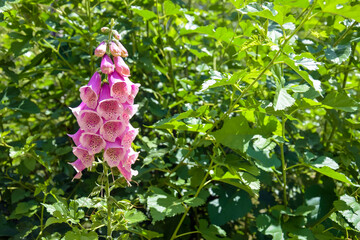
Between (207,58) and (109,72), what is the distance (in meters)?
0.94

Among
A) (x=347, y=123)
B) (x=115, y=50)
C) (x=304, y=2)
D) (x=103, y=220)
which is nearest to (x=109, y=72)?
(x=115, y=50)

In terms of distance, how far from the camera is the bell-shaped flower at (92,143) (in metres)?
1.28

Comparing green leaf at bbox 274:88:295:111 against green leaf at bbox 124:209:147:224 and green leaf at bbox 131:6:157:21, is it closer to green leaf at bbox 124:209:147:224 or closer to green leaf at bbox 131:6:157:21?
green leaf at bbox 124:209:147:224

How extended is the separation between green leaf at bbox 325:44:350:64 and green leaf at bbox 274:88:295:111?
1.77 ft

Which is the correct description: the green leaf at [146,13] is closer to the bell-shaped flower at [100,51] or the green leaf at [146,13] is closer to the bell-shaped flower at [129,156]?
the bell-shaped flower at [100,51]

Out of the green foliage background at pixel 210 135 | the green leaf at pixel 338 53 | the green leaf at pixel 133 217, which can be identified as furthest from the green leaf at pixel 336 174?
the green leaf at pixel 133 217

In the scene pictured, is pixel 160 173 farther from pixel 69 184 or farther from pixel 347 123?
pixel 347 123

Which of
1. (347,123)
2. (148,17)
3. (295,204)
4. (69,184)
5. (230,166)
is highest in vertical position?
(148,17)

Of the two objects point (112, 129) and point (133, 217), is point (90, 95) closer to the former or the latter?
point (112, 129)

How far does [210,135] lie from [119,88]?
0.51m

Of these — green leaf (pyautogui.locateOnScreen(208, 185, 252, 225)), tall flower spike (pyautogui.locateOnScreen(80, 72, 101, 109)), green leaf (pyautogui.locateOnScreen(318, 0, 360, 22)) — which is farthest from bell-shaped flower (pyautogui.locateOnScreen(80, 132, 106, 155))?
green leaf (pyautogui.locateOnScreen(208, 185, 252, 225))

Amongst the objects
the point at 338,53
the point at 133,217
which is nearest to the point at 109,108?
the point at 133,217

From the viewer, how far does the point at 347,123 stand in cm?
220

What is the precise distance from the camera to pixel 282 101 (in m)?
1.31
